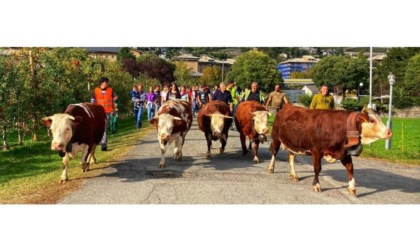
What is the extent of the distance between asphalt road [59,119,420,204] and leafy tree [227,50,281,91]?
4.05 meters

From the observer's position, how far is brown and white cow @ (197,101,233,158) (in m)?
10.4

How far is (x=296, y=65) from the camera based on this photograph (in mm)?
17031

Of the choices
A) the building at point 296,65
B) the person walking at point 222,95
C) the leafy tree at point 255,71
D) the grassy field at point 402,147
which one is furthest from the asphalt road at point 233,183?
the building at point 296,65

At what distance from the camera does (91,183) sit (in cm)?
779

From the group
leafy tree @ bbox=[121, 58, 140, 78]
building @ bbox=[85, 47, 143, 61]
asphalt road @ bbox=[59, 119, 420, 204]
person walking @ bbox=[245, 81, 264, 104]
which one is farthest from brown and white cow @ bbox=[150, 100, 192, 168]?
leafy tree @ bbox=[121, 58, 140, 78]

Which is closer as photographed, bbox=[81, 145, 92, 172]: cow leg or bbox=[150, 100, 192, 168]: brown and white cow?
bbox=[81, 145, 92, 172]: cow leg

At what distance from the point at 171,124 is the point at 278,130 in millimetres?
2277

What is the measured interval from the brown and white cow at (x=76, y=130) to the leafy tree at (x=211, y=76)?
8980mm

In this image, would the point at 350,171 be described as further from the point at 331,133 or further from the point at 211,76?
the point at 211,76

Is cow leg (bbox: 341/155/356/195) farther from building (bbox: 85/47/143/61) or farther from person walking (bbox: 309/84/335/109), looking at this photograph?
building (bbox: 85/47/143/61)

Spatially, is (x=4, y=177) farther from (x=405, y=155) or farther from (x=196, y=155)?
(x=405, y=155)

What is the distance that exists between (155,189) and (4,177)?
11.9 ft

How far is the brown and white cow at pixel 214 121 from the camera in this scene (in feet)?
34.1

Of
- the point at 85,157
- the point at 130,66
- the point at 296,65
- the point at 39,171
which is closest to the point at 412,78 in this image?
the point at 296,65
